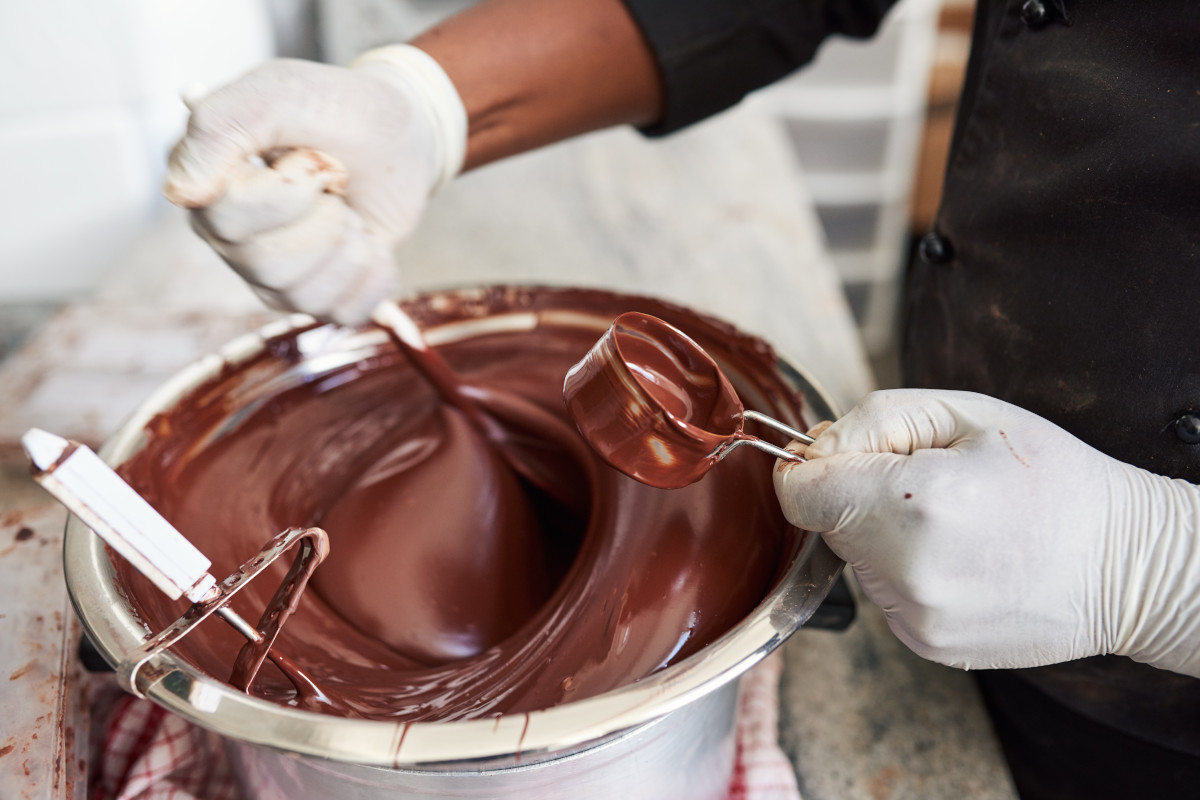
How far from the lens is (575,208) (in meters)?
1.92

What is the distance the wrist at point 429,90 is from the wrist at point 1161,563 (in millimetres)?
806

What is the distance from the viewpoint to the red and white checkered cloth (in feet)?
2.71

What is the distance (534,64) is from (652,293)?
1.96 feet

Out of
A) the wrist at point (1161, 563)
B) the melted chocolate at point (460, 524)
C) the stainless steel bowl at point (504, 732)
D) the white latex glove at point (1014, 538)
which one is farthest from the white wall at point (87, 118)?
the wrist at point (1161, 563)

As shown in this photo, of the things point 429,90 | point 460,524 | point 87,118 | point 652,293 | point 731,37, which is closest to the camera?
point 460,524

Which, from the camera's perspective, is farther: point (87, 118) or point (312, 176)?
point (87, 118)

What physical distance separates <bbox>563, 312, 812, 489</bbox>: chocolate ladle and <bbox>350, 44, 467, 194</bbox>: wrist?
42 centimetres

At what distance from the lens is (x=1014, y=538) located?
620mm

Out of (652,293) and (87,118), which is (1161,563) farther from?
(87,118)

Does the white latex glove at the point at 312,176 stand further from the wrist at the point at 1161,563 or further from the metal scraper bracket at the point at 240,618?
the wrist at the point at 1161,563

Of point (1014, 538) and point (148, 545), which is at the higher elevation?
point (148, 545)

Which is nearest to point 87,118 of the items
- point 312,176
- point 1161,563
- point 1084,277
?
point 312,176

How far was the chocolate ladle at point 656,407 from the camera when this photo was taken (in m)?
0.67

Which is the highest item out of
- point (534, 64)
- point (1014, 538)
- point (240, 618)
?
point (534, 64)
